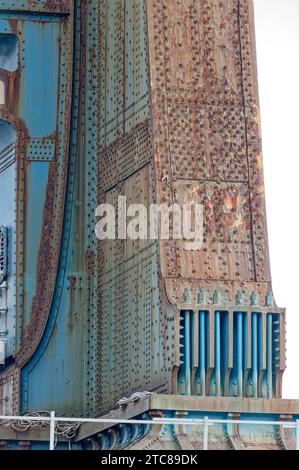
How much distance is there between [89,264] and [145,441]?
18.9 ft

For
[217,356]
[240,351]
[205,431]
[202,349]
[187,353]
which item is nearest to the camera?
[205,431]

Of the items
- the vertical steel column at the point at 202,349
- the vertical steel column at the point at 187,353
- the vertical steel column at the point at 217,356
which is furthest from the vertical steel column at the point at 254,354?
the vertical steel column at the point at 187,353

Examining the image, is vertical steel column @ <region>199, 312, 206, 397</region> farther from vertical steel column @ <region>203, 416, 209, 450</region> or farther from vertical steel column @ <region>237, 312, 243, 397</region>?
vertical steel column @ <region>203, 416, 209, 450</region>

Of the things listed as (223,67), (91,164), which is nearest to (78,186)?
(91,164)

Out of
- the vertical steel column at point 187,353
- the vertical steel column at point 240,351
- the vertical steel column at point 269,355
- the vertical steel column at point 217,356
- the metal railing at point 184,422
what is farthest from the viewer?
the vertical steel column at point 269,355

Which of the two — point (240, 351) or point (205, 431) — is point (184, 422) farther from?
point (240, 351)

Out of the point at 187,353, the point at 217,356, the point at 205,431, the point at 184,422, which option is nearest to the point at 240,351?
the point at 217,356

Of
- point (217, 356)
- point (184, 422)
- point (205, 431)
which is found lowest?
point (205, 431)

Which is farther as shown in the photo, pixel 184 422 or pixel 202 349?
pixel 202 349

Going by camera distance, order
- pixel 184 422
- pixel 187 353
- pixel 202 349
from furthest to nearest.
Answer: pixel 202 349
pixel 187 353
pixel 184 422

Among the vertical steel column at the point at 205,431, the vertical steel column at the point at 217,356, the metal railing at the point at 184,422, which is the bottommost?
the vertical steel column at the point at 205,431

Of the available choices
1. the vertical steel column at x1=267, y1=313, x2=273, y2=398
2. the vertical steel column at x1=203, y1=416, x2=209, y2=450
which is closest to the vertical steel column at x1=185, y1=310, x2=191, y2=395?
the vertical steel column at x1=267, y1=313, x2=273, y2=398

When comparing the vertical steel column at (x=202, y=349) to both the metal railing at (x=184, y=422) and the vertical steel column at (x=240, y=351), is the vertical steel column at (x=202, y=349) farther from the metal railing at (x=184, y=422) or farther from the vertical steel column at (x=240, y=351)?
the metal railing at (x=184, y=422)

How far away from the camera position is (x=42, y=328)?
47.4m
